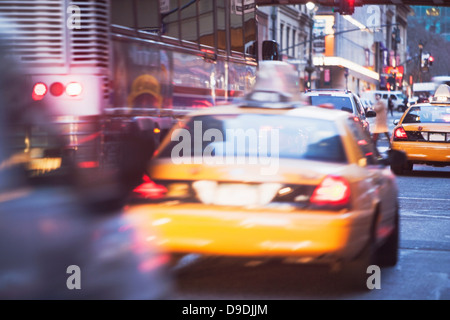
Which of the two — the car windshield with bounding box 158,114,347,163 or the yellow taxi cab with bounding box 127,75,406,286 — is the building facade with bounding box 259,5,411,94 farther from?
the yellow taxi cab with bounding box 127,75,406,286

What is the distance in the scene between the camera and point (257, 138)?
755 centimetres

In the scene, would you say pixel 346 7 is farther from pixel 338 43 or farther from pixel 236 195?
pixel 338 43

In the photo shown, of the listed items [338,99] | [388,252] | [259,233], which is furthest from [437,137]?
[259,233]

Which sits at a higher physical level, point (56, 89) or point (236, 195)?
point (56, 89)

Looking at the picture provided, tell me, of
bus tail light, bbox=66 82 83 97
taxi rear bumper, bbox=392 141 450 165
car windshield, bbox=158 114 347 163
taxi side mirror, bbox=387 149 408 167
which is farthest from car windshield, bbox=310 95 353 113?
car windshield, bbox=158 114 347 163

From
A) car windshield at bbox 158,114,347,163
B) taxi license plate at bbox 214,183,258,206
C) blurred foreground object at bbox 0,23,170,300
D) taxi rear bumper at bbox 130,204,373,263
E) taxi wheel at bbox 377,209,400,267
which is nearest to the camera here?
blurred foreground object at bbox 0,23,170,300

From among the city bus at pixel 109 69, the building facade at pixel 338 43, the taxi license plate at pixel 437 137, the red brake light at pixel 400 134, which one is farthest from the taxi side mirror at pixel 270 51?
the building facade at pixel 338 43

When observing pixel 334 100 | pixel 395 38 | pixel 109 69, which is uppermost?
pixel 395 38

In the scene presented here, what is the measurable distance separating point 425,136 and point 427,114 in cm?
66

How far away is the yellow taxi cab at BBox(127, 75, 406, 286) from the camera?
22.8 feet

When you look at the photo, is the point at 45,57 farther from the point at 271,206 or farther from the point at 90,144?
the point at 271,206

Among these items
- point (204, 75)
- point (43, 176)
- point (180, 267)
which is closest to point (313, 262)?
point (180, 267)
